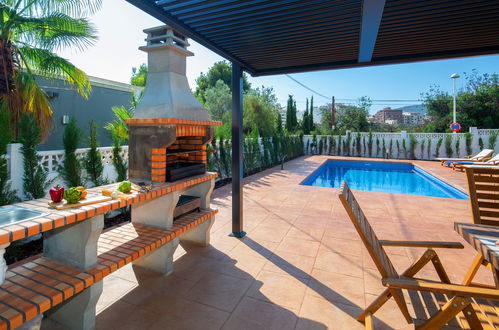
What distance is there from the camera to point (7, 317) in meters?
1.49

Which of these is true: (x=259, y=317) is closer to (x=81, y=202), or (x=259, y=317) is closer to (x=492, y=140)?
Result: (x=81, y=202)

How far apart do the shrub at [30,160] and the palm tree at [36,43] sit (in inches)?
52.0

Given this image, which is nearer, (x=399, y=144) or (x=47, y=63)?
(x=47, y=63)

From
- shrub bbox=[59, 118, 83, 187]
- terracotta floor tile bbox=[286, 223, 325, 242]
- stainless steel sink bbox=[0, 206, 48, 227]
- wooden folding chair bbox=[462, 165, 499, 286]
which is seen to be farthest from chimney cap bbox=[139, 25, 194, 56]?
wooden folding chair bbox=[462, 165, 499, 286]

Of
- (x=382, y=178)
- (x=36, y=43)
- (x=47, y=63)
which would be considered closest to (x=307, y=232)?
(x=47, y=63)

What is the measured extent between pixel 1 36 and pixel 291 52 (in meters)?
4.81

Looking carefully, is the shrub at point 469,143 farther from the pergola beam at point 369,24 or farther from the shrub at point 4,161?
the shrub at point 4,161

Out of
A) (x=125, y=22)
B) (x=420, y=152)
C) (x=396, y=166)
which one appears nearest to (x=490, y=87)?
(x=420, y=152)

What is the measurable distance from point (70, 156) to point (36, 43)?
112 inches

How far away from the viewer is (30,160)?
3.69m

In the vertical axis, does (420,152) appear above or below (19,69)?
below

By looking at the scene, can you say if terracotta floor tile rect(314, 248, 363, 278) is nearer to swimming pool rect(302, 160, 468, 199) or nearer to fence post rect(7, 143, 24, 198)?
fence post rect(7, 143, 24, 198)

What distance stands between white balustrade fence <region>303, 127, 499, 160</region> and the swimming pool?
7.64 ft

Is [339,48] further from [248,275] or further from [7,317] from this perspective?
[7,317]
